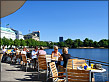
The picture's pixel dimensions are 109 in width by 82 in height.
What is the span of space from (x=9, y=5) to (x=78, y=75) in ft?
8.11

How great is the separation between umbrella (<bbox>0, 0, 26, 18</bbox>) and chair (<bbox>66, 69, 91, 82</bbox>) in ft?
7.33

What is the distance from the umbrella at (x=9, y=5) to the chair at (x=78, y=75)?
2235mm

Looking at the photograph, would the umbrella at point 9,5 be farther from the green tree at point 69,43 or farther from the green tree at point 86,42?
the green tree at point 86,42

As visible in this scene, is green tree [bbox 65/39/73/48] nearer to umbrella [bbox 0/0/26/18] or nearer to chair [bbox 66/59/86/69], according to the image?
chair [bbox 66/59/86/69]

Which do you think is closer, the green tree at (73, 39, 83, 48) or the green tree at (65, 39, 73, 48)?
the green tree at (73, 39, 83, 48)

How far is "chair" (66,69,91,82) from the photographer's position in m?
3.39

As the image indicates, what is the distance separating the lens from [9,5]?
1539 millimetres

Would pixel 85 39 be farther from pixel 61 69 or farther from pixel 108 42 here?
pixel 61 69

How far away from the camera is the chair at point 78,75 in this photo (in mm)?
3391

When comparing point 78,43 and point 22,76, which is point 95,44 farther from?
point 22,76

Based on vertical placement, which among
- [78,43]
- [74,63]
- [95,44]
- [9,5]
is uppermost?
[78,43]

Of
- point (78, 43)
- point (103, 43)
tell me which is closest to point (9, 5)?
point (103, 43)

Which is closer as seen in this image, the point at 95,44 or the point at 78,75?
the point at 78,75

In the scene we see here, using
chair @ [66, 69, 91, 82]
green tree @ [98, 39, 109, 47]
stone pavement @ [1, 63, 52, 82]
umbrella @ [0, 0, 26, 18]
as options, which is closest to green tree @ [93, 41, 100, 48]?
green tree @ [98, 39, 109, 47]
